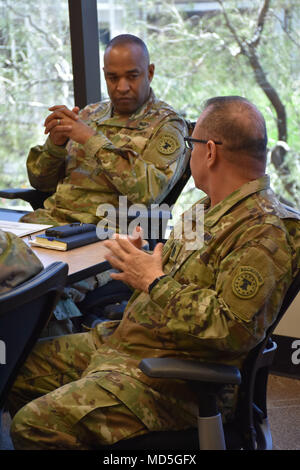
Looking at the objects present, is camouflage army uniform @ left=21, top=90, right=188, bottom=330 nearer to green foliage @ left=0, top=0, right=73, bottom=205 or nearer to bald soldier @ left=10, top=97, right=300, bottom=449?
bald soldier @ left=10, top=97, right=300, bottom=449

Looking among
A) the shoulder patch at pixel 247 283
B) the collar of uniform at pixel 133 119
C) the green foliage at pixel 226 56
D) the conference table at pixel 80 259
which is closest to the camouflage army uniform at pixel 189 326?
the shoulder patch at pixel 247 283

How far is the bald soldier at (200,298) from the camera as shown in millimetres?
1327

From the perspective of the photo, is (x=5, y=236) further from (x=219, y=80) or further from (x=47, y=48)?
(x=47, y=48)

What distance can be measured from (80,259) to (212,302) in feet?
2.08

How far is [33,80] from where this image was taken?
3.52 m

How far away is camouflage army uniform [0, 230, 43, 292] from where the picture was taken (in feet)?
3.86

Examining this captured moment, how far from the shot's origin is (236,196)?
1.48m

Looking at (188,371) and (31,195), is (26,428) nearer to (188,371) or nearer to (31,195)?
(188,371)

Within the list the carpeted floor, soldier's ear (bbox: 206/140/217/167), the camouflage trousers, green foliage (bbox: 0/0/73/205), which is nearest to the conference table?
the camouflage trousers

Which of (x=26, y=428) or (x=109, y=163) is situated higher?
(x=109, y=163)

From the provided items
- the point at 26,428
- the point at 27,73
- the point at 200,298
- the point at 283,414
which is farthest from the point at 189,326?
the point at 27,73

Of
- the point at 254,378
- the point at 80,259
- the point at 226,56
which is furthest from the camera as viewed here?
the point at 226,56
